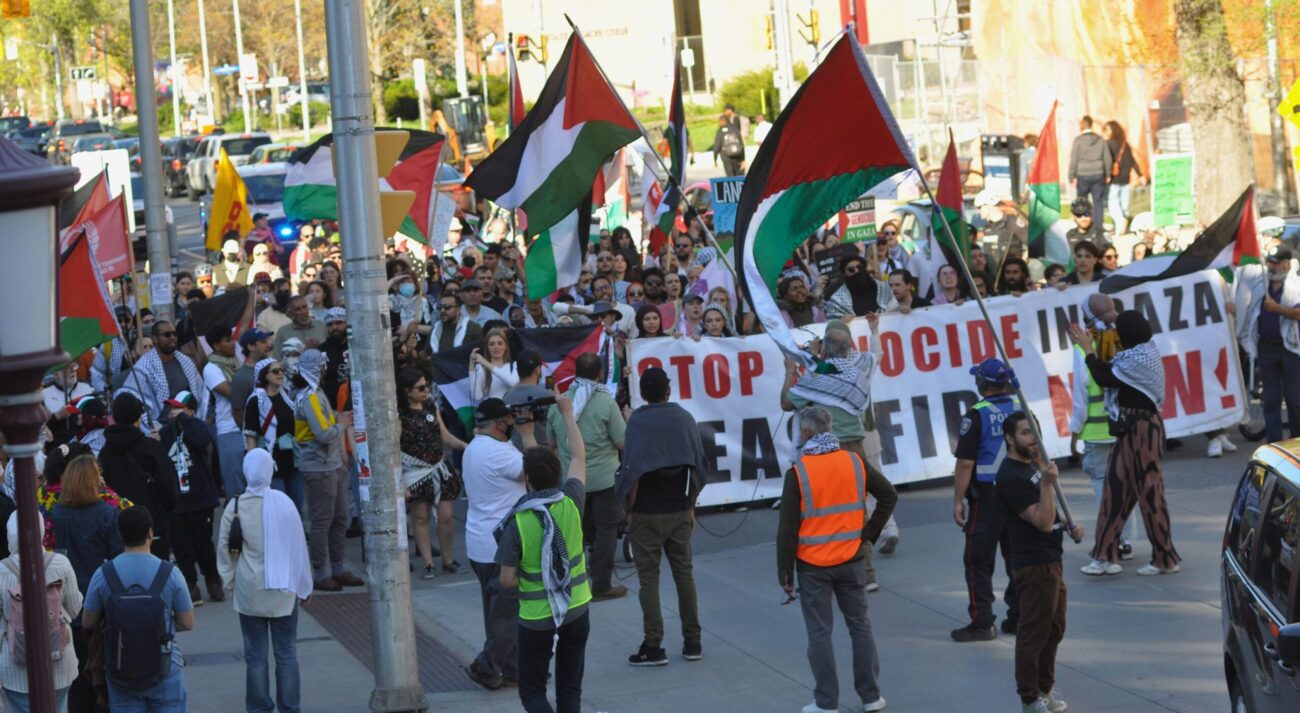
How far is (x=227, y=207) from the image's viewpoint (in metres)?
21.8

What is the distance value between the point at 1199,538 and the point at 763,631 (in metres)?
3.37

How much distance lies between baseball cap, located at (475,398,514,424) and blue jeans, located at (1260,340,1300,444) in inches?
297

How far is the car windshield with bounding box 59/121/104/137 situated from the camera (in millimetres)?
68375

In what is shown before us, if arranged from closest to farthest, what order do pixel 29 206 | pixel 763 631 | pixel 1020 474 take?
pixel 29 206
pixel 1020 474
pixel 763 631

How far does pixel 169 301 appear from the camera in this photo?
651 inches

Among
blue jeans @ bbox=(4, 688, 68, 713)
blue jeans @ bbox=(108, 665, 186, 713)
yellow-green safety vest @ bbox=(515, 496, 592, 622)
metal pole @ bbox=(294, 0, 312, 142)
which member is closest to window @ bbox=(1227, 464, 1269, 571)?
yellow-green safety vest @ bbox=(515, 496, 592, 622)

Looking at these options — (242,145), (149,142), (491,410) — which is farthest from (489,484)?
(242,145)

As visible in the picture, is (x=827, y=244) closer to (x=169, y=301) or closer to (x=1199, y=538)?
(x=169, y=301)

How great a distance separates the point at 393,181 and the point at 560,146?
4.14 meters

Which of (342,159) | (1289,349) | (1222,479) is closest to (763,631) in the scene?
(342,159)

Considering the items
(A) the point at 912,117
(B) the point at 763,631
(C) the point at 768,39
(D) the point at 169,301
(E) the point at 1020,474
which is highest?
(C) the point at 768,39

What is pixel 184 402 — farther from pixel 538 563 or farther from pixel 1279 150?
pixel 1279 150

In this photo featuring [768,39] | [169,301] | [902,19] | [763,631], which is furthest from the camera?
[902,19]

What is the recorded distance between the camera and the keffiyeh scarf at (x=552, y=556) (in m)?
8.30
